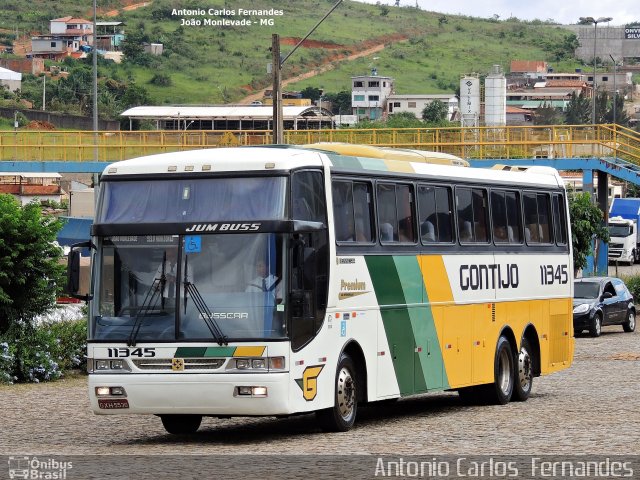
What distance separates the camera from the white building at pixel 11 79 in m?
149

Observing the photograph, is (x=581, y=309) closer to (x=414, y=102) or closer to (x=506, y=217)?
(x=506, y=217)

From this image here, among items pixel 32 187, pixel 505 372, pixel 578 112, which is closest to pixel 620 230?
pixel 32 187

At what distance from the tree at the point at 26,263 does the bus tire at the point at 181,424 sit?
8163 millimetres

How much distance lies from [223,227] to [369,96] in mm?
167224

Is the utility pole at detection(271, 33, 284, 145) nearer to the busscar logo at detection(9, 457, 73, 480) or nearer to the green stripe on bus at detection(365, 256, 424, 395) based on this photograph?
the green stripe on bus at detection(365, 256, 424, 395)

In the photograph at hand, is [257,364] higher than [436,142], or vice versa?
[436,142]

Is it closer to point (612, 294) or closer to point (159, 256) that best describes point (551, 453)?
point (159, 256)

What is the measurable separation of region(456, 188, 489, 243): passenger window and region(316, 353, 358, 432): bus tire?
383 centimetres

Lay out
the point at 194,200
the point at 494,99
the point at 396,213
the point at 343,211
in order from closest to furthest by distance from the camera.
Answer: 1. the point at 194,200
2. the point at 343,211
3. the point at 396,213
4. the point at 494,99

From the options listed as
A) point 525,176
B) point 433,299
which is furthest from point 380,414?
point 525,176

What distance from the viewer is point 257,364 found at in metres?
15.9

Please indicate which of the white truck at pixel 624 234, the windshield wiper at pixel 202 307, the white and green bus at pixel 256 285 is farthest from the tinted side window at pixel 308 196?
the white truck at pixel 624 234

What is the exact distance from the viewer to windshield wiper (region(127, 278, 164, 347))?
1625 cm

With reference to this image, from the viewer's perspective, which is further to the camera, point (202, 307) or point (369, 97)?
point (369, 97)
